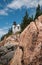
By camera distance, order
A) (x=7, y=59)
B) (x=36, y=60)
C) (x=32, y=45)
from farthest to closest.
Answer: (x=7, y=59) < (x=32, y=45) < (x=36, y=60)

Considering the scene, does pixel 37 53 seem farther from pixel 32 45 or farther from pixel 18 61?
pixel 18 61

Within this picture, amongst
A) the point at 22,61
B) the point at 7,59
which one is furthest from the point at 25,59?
the point at 7,59

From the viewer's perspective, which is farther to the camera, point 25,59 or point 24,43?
point 24,43

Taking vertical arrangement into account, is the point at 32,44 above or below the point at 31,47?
above

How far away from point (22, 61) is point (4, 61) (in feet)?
40.1

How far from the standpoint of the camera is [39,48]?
29750mm

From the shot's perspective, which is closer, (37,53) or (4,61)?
(37,53)

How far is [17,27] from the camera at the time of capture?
14825 cm

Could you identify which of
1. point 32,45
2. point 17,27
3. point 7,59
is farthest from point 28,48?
point 17,27

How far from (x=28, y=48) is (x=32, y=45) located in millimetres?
812

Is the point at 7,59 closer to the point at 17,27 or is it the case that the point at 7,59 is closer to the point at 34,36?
the point at 34,36

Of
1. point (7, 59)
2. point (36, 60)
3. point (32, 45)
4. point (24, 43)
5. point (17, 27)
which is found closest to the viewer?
point (36, 60)

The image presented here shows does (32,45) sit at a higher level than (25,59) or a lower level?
higher

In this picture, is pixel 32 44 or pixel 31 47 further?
pixel 32 44
